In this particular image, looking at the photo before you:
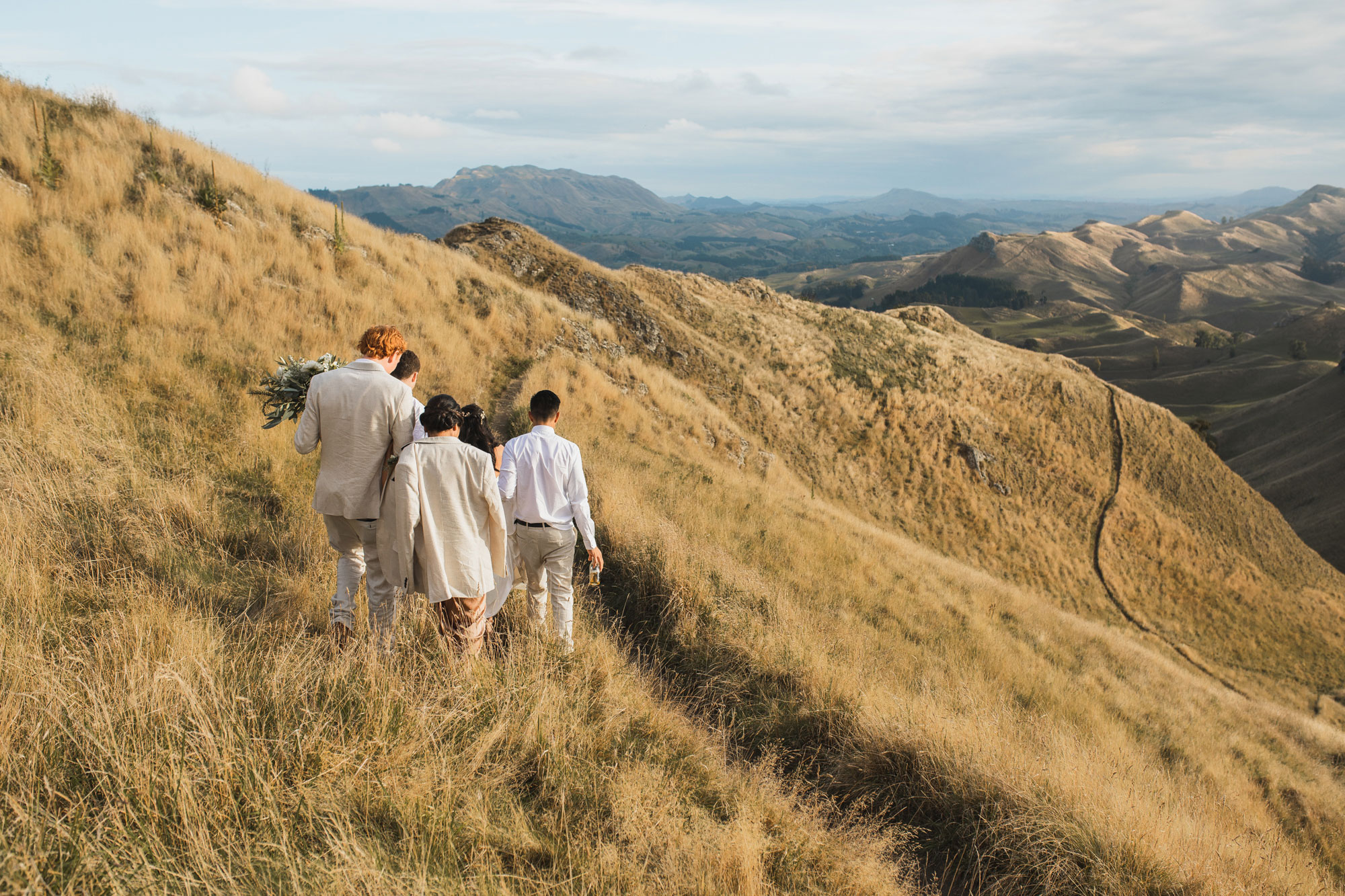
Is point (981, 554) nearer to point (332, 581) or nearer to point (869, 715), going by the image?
point (869, 715)

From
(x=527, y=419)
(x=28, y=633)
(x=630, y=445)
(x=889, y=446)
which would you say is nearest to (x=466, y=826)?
(x=28, y=633)

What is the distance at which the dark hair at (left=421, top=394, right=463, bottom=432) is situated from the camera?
14.3 feet

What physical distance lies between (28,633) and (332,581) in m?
2.24

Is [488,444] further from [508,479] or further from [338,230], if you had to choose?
[338,230]

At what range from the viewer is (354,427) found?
180 inches

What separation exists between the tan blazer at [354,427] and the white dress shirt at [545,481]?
3.19 ft

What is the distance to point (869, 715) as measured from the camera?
5.69 metres

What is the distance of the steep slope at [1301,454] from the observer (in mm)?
54750

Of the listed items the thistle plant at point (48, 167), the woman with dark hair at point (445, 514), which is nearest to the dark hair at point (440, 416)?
the woman with dark hair at point (445, 514)

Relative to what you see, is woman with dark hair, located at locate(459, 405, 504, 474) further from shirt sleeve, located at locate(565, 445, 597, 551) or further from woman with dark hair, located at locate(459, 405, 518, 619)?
shirt sleeve, located at locate(565, 445, 597, 551)

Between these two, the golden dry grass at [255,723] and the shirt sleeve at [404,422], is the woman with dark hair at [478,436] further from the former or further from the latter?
the golden dry grass at [255,723]

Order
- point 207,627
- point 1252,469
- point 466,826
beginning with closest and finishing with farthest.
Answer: point 466,826 < point 207,627 < point 1252,469

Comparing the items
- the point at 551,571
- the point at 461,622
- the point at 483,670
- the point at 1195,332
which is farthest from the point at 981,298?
the point at 483,670

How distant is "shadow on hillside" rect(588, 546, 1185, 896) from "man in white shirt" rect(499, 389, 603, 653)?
143cm
